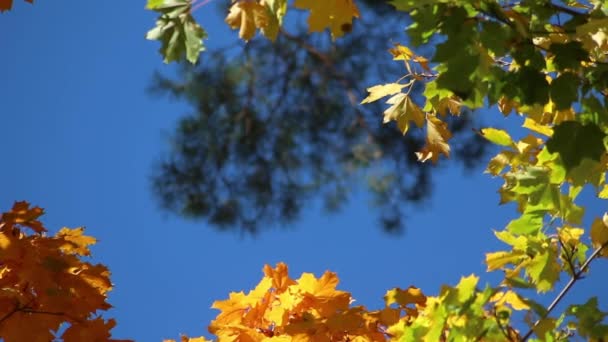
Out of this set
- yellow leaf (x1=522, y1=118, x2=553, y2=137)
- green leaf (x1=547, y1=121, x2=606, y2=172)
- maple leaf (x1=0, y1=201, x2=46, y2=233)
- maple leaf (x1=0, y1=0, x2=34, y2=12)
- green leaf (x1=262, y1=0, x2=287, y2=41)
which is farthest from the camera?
maple leaf (x1=0, y1=201, x2=46, y2=233)

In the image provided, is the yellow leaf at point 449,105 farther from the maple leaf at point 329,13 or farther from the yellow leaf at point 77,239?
the yellow leaf at point 77,239

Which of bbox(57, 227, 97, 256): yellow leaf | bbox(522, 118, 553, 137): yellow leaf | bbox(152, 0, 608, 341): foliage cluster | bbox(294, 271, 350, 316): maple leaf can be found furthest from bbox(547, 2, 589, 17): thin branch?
bbox(57, 227, 97, 256): yellow leaf

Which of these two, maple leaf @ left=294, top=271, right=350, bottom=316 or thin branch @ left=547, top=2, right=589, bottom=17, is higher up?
thin branch @ left=547, top=2, right=589, bottom=17

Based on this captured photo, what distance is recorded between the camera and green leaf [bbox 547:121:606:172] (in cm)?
146

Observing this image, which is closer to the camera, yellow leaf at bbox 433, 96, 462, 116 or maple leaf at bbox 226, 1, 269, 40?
maple leaf at bbox 226, 1, 269, 40

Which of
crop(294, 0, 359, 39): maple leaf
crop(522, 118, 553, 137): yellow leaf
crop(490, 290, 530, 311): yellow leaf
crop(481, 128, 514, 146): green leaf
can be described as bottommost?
crop(490, 290, 530, 311): yellow leaf

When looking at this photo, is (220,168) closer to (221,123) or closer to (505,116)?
(221,123)

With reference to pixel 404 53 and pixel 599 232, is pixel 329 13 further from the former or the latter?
pixel 599 232

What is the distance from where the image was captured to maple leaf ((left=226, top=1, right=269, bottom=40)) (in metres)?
1.60

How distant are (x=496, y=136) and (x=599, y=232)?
11.9 inches

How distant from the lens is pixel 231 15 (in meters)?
1.61

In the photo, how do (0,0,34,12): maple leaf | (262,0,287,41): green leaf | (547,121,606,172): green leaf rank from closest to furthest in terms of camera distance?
(547,121,606,172): green leaf < (262,0,287,41): green leaf < (0,0,34,12): maple leaf

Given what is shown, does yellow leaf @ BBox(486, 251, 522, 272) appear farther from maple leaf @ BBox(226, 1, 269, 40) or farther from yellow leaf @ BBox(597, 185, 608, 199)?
maple leaf @ BBox(226, 1, 269, 40)

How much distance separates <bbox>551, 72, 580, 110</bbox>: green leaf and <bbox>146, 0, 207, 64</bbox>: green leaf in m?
0.63
